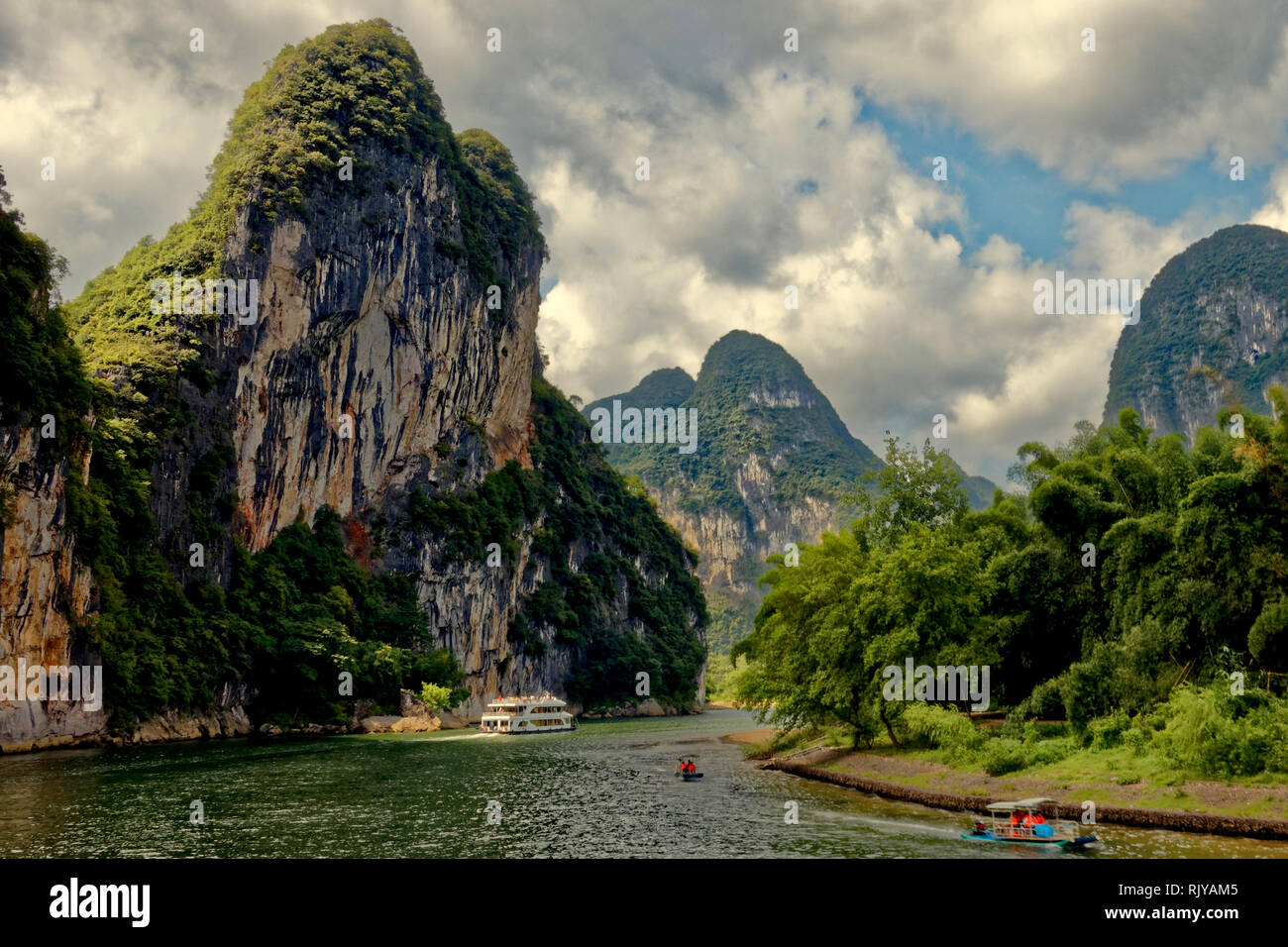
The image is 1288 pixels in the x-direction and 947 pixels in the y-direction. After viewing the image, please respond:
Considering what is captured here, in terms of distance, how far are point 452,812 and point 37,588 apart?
3209cm

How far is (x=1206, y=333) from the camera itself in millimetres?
147125

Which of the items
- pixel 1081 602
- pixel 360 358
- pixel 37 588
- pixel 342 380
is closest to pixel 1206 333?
pixel 360 358

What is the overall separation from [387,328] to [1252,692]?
Result: 265 feet

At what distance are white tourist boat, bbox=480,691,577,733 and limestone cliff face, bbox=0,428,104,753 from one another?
2695 cm

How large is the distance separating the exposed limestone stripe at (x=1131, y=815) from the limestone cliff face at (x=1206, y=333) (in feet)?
416

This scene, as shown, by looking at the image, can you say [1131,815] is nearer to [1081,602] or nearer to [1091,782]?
[1091,782]

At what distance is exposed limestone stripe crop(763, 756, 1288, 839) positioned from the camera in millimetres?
20266

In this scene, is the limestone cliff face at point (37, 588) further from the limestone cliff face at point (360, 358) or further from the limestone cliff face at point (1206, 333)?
the limestone cliff face at point (1206, 333)

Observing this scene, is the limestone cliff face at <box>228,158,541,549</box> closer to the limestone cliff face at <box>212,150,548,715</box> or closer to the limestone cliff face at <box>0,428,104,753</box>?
the limestone cliff face at <box>212,150,548,715</box>
